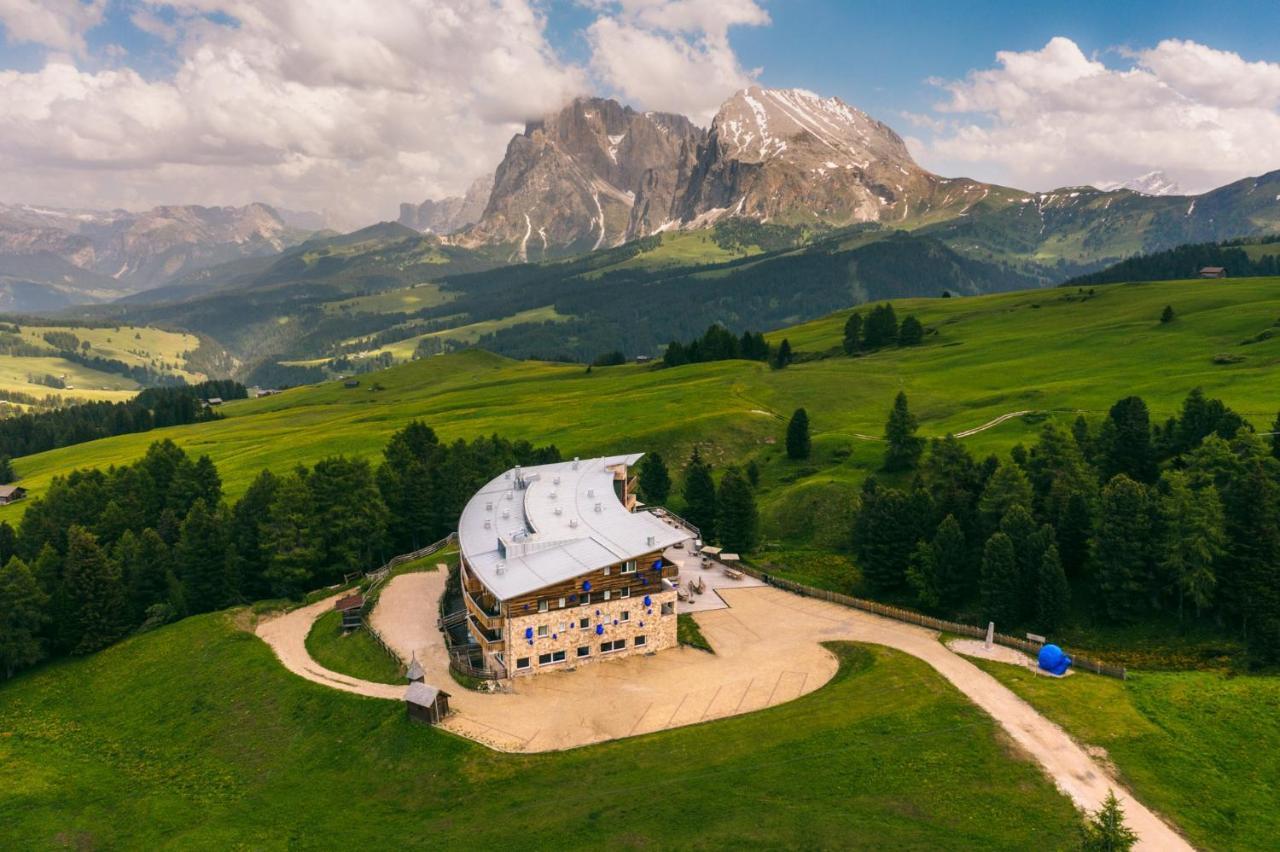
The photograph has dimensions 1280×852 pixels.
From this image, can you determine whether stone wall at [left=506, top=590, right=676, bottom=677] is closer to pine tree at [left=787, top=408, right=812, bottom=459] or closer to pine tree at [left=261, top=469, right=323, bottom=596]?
pine tree at [left=261, top=469, right=323, bottom=596]

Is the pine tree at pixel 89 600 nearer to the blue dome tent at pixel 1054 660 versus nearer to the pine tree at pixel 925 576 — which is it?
the pine tree at pixel 925 576

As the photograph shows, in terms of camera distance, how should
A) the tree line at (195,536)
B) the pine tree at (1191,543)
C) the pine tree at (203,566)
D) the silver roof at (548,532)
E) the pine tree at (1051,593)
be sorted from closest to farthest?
the pine tree at (1191,543), the silver roof at (548,532), the pine tree at (1051,593), the tree line at (195,536), the pine tree at (203,566)

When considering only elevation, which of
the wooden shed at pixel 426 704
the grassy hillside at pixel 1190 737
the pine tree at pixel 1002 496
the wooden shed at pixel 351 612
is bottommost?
the grassy hillside at pixel 1190 737

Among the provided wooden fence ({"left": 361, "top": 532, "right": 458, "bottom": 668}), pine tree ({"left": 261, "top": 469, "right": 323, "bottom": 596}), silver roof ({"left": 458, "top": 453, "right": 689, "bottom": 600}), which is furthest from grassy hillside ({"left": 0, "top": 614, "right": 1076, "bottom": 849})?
pine tree ({"left": 261, "top": 469, "right": 323, "bottom": 596})

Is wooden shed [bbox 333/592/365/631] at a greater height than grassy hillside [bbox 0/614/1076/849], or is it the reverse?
wooden shed [bbox 333/592/365/631]

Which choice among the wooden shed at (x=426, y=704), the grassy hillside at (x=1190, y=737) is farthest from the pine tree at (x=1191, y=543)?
the wooden shed at (x=426, y=704)

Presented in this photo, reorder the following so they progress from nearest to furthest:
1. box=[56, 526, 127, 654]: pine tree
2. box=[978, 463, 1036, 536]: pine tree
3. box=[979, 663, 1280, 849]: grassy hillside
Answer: box=[979, 663, 1280, 849]: grassy hillside < box=[978, 463, 1036, 536]: pine tree < box=[56, 526, 127, 654]: pine tree
